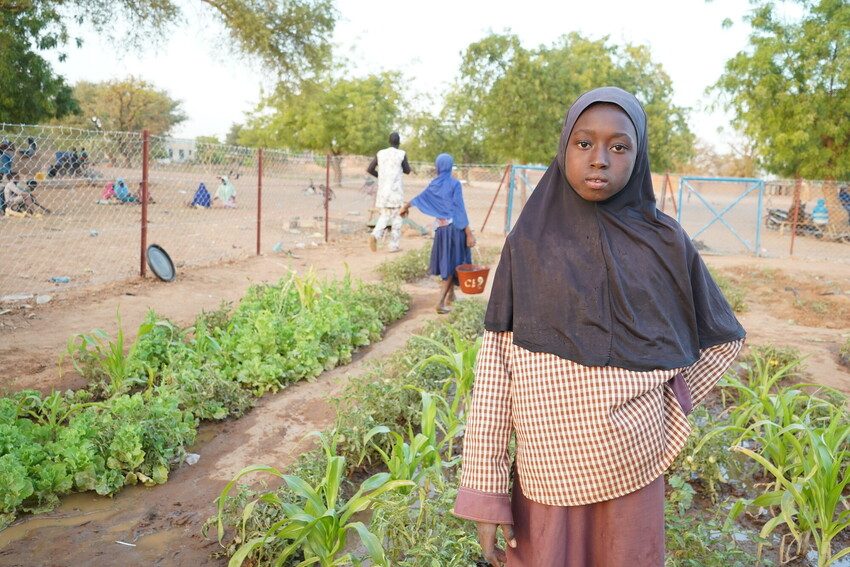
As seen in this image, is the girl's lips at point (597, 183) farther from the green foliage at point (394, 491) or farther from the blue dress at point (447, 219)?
the blue dress at point (447, 219)

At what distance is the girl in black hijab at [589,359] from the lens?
1.61 m

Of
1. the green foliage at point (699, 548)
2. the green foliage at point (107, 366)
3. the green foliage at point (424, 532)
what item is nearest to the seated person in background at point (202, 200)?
the green foliage at point (107, 366)

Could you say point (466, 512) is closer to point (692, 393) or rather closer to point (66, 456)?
point (692, 393)

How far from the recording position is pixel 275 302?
→ 6074 millimetres

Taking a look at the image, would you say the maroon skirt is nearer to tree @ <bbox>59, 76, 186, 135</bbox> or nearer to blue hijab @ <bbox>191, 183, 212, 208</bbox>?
blue hijab @ <bbox>191, 183, 212, 208</bbox>

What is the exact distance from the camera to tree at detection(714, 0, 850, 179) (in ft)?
55.2

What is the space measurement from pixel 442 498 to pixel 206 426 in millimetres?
2095

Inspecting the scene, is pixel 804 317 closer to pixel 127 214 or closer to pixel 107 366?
pixel 107 366

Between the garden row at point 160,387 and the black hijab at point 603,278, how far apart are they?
2.47 m

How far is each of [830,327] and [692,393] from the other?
A: 6.96 m

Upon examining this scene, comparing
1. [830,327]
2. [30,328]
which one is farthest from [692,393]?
[830,327]

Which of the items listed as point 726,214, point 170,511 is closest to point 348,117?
point 726,214

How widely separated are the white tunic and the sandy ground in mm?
1007

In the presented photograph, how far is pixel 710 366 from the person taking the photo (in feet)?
5.92
